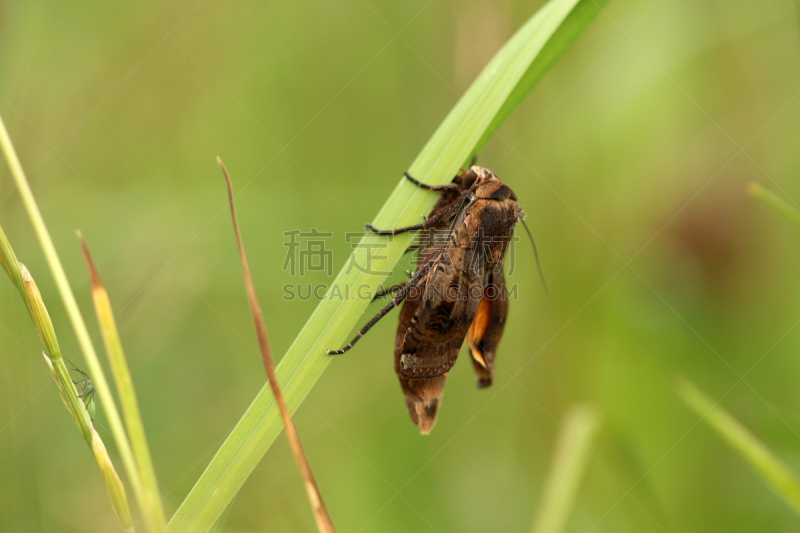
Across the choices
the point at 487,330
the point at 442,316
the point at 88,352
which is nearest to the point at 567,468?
the point at 487,330

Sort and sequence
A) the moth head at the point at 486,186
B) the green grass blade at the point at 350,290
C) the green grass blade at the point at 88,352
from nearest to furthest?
the green grass blade at the point at 88,352 < the green grass blade at the point at 350,290 < the moth head at the point at 486,186

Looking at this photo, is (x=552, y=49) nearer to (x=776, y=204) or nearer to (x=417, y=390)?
(x=776, y=204)

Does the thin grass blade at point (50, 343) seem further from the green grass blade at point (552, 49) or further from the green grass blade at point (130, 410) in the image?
the green grass blade at point (552, 49)

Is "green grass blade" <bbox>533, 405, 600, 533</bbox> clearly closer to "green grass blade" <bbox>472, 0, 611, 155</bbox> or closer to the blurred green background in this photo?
the blurred green background

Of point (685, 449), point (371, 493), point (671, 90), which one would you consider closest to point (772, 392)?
point (685, 449)

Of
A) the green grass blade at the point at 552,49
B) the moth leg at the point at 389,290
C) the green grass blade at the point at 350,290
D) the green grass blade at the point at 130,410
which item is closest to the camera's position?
the green grass blade at the point at 130,410

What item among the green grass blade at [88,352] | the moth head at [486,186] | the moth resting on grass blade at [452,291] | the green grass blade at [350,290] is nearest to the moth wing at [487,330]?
the moth resting on grass blade at [452,291]

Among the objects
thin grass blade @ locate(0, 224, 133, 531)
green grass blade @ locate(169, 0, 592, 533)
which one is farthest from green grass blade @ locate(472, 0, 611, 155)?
thin grass blade @ locate(0, 224, 133, 531)
